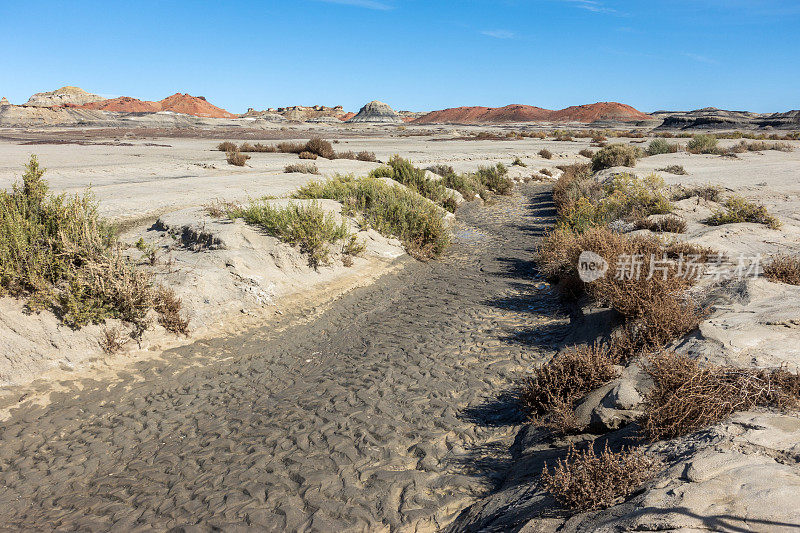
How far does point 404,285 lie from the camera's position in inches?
381

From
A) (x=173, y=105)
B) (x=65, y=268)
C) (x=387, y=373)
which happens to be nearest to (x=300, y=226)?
(x=65, y=268)

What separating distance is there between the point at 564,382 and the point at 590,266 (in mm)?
3525

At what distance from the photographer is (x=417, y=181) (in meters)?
16.5

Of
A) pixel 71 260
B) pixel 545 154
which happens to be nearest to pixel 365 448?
pixel 71 260

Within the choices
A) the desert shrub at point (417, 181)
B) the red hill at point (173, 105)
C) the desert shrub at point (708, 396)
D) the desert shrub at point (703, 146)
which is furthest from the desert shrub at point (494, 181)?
the red hill at point (173, 105)

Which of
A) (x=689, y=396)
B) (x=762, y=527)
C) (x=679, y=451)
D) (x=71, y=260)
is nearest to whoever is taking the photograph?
(x=762, y=527)

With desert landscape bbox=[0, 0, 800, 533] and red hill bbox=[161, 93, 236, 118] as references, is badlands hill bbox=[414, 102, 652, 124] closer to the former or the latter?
red hill bbox=[161, 93, 236, 118]

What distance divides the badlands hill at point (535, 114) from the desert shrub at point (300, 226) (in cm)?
13224

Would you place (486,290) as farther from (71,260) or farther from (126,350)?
(71,260)

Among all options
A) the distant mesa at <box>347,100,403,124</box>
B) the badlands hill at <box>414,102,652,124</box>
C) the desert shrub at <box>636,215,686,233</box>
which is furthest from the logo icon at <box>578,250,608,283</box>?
the distant mesa at <box>347,100,403,124</box>

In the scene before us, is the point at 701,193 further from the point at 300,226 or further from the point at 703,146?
the point at 703,146

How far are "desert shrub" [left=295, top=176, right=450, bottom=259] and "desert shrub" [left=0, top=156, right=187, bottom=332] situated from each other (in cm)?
564

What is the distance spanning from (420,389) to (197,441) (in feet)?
8.17

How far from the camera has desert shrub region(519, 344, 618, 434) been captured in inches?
189
